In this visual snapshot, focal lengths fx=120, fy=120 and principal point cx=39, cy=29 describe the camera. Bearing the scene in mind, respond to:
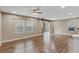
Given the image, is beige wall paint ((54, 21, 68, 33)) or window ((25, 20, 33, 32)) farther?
window ((25, 20, 33, 32))

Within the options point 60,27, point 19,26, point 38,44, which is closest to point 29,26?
point 19,26

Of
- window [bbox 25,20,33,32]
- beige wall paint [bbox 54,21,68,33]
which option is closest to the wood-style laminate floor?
beige wall paint [bbox 54,21,68,33]

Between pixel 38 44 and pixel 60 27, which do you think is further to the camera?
pixel 38 44

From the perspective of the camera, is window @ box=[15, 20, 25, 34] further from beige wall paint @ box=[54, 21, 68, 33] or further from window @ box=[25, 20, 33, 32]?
beige wall paint @ box=[54, 21, 68, 33]

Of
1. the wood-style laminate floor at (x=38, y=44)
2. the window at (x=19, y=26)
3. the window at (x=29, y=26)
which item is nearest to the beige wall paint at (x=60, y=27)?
the wood-style laminate floor at (x=38, y=44)

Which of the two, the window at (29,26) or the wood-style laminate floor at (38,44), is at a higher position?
the window at (29,26)

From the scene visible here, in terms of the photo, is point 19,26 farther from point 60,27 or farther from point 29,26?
point 60,27

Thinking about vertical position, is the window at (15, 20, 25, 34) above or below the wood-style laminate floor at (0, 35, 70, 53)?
above

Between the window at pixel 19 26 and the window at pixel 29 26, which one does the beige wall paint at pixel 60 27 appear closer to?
the window at pixel 29 26

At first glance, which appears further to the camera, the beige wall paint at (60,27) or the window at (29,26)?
the window at (29,26)

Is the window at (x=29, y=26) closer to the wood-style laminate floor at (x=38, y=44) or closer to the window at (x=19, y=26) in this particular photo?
the window at (x=19, y=26)
